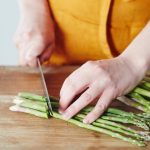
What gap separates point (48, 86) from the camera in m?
1.18

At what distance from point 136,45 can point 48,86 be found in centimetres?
26

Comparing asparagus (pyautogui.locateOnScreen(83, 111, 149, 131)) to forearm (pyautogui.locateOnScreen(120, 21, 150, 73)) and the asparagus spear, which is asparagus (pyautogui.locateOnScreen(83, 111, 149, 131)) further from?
forearm (pyautogui.locateOnScreen(120, 21, 150, 73))

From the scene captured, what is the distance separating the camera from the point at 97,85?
105 cm

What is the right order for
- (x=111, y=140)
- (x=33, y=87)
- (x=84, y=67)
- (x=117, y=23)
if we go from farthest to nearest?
(x=117, y=23)
(x=33, y=87)
(x=84, y=67)
(x=111, y=140)

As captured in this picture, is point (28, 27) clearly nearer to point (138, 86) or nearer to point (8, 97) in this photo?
point (8, 97)

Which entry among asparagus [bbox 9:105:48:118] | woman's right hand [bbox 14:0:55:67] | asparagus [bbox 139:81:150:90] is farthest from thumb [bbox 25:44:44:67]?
asparagus [bbox 139:81:150:90]

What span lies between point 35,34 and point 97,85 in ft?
1.09

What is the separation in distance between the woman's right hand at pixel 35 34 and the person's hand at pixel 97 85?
244 millimetres

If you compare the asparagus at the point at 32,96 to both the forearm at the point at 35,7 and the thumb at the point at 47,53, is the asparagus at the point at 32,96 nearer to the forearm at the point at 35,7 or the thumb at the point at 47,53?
the thumb at the point at 47,53

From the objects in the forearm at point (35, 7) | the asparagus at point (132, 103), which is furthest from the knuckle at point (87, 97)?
the forearm at point (35, 7)

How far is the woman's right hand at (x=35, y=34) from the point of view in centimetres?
128

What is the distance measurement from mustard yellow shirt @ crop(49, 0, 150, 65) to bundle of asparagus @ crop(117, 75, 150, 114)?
0.72ft

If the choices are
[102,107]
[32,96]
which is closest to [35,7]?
[32,96]


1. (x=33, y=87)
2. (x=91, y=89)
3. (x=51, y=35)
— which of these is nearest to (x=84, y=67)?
(x=91, y=89)
